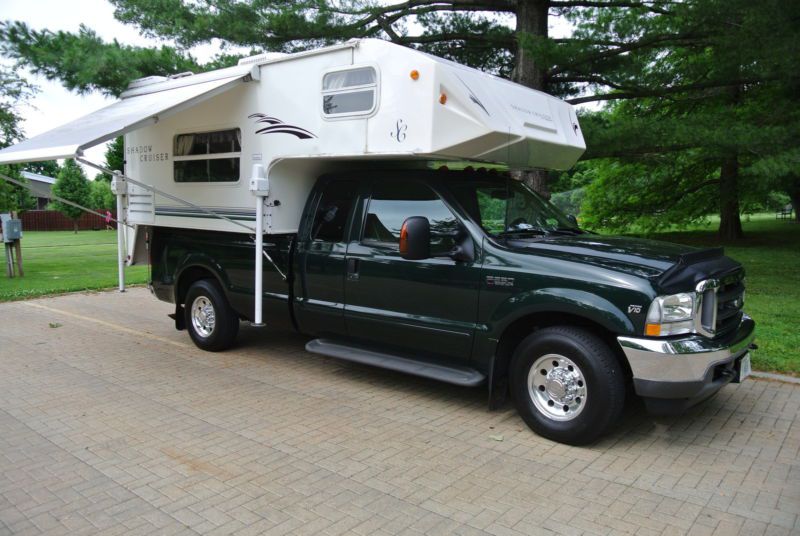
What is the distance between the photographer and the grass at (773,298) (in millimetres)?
6492

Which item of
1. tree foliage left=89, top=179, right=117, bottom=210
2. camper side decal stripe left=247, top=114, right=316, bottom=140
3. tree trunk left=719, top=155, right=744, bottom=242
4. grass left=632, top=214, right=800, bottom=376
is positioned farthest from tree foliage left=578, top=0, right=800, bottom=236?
tree foliage left=89, top=179, right=117, bottom=210

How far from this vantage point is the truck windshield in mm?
5215

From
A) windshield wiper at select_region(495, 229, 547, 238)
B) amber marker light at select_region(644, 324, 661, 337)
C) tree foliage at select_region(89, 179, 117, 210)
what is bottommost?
amber marker light at select_region(644, 324, 661, 337)

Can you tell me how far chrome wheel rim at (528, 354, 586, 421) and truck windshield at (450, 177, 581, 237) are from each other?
47.0 inches

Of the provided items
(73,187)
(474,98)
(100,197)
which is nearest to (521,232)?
(474,98)

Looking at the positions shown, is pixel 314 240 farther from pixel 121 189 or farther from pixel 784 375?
pixel 784 375

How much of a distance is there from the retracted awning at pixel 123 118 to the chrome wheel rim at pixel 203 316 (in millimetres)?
2204

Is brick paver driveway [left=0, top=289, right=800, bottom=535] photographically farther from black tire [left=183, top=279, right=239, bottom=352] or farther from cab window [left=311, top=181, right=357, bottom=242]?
cab window [left=311, top=181, right=357, bottom=242]

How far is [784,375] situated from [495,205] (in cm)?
350

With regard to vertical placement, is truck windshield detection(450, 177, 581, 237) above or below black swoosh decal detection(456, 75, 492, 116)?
below

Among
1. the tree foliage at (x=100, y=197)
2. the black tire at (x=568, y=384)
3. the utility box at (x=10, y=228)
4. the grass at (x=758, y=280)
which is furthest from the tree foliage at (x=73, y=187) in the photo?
the black tire at (x=568, y=384)

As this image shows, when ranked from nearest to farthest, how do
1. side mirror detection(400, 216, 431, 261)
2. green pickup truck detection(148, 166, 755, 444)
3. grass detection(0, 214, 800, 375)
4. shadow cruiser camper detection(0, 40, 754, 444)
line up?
green pickup truck detection(148, 166, 755, 444) < shadow cruiser camper detection(0, 40, 754, 444) < side mirror detection(400, 216, 431, 261) < grass detection(0, 214, 800, 375)

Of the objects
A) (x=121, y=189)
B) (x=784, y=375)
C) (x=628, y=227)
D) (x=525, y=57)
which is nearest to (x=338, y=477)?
(x=784, y=375)

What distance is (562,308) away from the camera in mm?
4391
